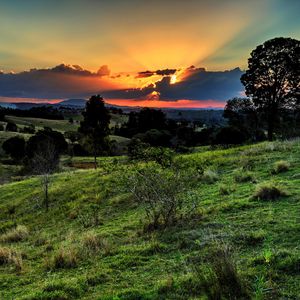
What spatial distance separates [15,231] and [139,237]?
6.41 meters

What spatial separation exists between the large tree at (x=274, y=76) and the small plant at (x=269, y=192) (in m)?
31.8

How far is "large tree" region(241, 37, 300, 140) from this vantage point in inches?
1598

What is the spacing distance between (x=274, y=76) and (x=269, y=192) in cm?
3269

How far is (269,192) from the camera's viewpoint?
40.0ft

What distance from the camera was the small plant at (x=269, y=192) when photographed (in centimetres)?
1202

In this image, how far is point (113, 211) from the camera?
16125mm

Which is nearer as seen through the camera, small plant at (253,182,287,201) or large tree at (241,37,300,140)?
small plant at (253,182,287,201)

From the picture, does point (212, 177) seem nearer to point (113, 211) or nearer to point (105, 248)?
point (113, 211)

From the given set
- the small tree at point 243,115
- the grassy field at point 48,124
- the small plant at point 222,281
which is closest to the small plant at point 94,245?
the small plant at point 222,281

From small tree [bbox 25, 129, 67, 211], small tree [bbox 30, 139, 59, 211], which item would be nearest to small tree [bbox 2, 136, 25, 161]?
small tree [bbox 25, 129, 67, 211]

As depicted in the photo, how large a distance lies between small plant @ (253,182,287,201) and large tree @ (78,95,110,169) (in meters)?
33.6

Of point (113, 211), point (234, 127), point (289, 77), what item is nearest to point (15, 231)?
point (113, 211)

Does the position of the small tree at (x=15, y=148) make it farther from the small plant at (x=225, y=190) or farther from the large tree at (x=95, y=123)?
the small plant at (x=225, y=190)

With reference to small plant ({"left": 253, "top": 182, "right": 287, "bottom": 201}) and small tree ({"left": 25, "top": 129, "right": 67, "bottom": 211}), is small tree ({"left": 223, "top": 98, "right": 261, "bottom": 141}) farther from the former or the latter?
small plant ({"left": 253, "top": 182, "right": 287, "bottom": 201})
